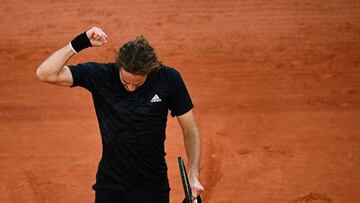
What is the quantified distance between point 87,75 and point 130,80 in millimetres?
373

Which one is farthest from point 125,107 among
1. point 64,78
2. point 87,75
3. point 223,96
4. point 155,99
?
point 223,96

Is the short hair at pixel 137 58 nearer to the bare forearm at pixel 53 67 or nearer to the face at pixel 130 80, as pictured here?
the face at pixel 130 80

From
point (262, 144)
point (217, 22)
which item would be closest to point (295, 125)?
point (262, 144)

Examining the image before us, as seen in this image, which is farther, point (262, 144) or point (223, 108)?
point (223, 108)

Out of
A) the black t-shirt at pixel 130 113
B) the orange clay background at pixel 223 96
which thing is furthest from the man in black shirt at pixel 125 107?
the orange clay background at pixel 223 96

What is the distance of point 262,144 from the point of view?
309 inches

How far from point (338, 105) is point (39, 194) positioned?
4.25 metres

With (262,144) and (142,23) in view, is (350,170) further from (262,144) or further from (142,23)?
(142,23)

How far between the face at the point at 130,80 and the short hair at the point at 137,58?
43mm

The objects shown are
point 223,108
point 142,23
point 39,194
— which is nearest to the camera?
point 39,194

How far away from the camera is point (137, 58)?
404 cm

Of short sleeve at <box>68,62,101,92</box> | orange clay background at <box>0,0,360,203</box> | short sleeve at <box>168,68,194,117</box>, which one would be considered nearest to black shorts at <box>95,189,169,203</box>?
short sleeve at <box>168,68,194,117</box>

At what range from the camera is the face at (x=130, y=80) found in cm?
410

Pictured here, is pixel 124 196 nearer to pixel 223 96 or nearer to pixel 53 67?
pixel 53 67
